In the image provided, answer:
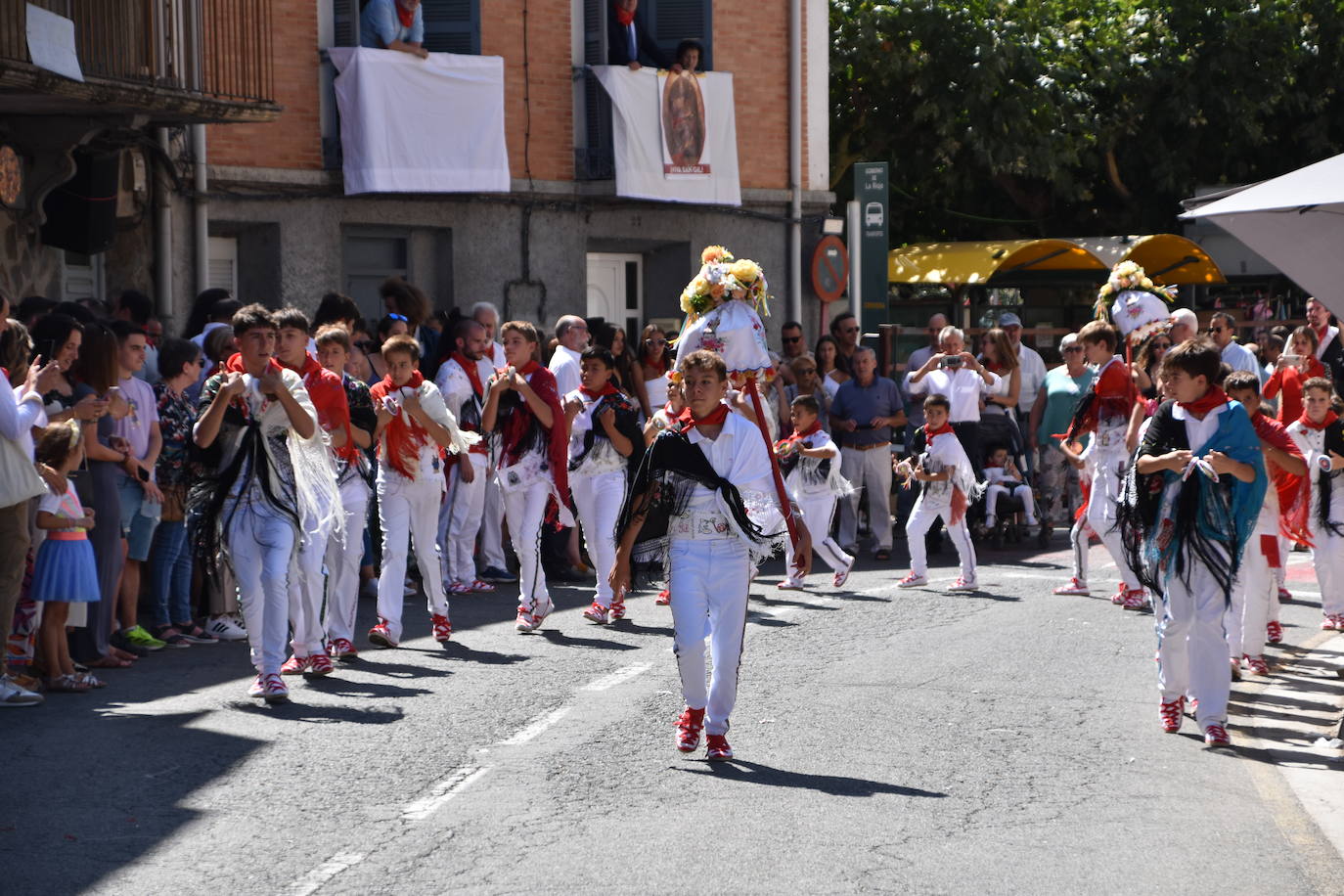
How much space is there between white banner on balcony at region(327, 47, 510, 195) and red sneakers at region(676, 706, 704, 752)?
12.7 m

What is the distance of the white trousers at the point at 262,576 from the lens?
9.09m

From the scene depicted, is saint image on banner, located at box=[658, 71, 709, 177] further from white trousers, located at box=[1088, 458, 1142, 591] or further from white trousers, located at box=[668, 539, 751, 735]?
white trousers, located at box=[668, 539, 751, 735]

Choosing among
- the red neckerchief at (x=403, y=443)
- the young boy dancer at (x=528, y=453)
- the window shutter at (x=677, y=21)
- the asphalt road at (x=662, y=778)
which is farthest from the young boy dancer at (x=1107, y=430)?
the window shutter at (x=677, y=21)

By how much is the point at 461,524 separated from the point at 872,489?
4.77 m

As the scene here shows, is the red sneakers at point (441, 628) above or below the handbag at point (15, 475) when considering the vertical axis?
below

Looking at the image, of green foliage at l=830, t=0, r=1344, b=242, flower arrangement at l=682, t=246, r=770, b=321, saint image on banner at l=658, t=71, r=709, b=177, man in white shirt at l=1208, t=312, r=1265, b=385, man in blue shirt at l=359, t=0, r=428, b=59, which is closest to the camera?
flower arrangement at l=682, t=246, r=770, b=321

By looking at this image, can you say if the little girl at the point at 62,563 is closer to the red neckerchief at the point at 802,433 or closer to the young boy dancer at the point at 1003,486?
the red neckerchief at the point at 802,433

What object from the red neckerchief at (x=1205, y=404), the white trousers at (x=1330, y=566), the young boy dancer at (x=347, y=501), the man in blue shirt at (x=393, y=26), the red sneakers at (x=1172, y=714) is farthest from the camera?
the man in blue shirt at (x=393, y=26)

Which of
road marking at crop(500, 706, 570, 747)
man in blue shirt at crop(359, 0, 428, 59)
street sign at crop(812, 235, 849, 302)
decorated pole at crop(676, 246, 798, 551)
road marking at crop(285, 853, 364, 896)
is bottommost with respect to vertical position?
road marking at crop(500, 706, 570, 747)

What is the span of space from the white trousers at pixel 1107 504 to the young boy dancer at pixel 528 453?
3866mm

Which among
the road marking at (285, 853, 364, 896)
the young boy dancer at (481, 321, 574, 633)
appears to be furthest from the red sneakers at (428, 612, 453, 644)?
the road marking at (285, 853, 364, 896)

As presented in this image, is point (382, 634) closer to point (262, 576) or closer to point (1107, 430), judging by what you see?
point (262, 576)

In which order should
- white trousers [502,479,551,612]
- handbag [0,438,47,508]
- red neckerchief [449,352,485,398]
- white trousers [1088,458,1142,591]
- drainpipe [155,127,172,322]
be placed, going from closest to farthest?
handbag [0,438,47,508], white trousers [502,479,551,612], white trousers [1088,458,1142,591], red neckerchief [449,352,485,398], drainpipe [155,127,172,322]

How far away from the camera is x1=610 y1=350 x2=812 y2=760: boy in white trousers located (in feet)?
26.0
